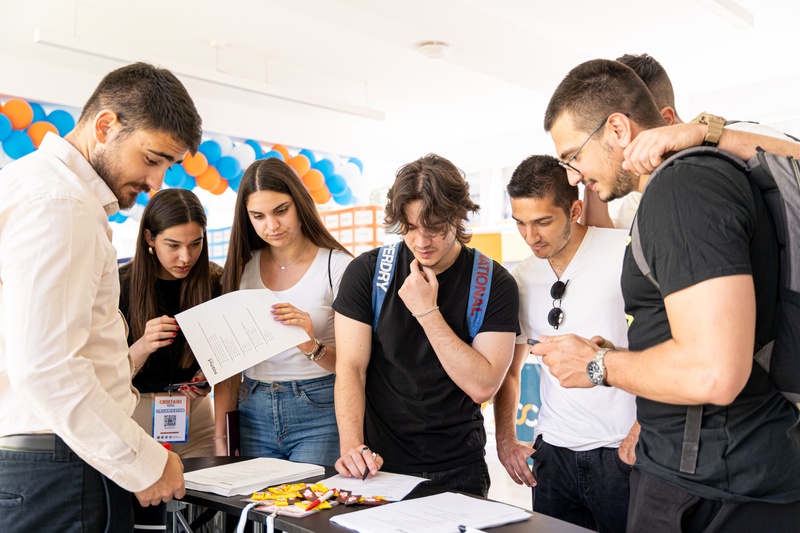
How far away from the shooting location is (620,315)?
1922 mm

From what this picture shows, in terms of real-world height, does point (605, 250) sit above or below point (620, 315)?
above

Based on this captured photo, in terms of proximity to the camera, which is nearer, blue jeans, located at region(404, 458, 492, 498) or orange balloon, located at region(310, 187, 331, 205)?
blue jeans, located at region(404, 458, 492, 498)

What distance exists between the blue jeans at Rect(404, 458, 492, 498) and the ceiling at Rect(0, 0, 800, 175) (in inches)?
Result: 143

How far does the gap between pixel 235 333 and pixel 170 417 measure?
43 centimetres

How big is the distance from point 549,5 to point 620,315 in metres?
4.22

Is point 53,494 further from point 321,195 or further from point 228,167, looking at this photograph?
point 321,195

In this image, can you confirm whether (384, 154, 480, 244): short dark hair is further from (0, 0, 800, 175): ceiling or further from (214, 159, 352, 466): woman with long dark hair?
(0, 0, 800, 175): ceiling

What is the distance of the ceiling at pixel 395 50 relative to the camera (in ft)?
17.6

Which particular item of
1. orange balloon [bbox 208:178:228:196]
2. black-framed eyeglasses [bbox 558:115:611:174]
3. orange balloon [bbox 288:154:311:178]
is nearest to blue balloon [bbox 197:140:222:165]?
orange balloon [bbox 208:178:228:196]

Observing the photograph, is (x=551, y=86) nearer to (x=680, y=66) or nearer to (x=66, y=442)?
(x=680, y=66)

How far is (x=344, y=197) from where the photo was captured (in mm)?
8375

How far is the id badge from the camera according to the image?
2.30 meters

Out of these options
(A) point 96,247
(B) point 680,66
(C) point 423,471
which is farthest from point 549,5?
(A) point 96,247

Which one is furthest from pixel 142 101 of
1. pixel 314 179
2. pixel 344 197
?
pixel 344 197
